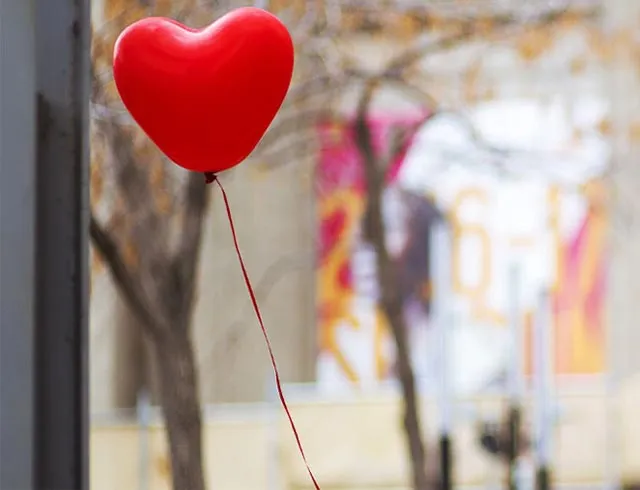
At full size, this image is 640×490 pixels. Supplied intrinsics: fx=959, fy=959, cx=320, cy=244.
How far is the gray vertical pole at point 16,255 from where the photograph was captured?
0.92 meters

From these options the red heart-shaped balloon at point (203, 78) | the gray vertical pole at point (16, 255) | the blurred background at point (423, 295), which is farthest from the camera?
the blurred background at point (423, 295)

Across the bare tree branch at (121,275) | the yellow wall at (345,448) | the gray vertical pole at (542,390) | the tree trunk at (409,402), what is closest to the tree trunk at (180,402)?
the bare tree branch at (121,275)

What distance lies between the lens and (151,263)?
3090mm

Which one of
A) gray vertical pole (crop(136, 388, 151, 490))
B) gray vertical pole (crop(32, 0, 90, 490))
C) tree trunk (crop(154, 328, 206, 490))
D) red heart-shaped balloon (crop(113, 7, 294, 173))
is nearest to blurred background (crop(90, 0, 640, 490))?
gray vertical pole (crop(136, 388, 151, 490))

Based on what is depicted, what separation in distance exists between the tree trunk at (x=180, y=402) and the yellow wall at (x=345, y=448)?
2.53m

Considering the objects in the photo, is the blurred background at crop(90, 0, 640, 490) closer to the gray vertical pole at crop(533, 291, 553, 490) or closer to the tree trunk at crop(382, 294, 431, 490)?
the tree trunk at crop(382, 294, 431, 490)

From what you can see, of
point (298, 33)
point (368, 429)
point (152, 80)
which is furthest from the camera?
point (368, 429)

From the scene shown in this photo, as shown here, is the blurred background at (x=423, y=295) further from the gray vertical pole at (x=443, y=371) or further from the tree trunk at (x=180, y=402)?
the tree trunk at (x=180, y=402)

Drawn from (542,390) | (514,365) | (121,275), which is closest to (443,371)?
(542,390)

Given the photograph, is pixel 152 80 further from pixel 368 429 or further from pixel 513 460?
pixel 368 429

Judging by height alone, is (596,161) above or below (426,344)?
above

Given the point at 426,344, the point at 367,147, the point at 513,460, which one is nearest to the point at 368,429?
the point at 426,344

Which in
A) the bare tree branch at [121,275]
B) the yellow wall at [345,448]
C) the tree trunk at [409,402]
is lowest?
the yellow wall at [345,448]

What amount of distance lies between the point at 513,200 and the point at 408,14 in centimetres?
363
